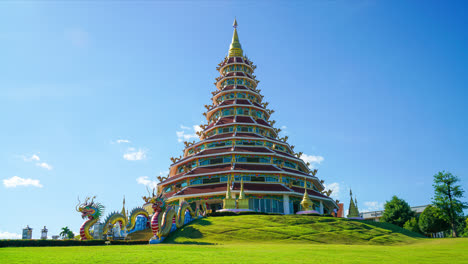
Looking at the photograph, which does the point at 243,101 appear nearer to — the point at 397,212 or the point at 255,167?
the point at 255,167

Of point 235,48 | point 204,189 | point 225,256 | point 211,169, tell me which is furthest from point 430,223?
point 225,256

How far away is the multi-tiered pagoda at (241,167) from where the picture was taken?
46.8m

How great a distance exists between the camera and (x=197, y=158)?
2072 inches

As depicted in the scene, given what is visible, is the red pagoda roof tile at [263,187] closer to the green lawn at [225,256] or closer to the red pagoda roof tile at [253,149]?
the red pagoda roof tile at [253,149]

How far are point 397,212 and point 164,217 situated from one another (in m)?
56.1

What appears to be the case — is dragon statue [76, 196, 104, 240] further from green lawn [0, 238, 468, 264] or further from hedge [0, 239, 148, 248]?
green lawn [0, 238, 468, 264]

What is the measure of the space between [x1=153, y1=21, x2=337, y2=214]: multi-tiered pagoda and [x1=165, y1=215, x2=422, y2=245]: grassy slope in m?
6.87

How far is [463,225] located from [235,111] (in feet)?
258

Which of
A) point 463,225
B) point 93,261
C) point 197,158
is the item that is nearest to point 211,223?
point 197,158

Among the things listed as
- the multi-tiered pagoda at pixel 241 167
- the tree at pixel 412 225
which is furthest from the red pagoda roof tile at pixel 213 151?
the tree at pixel 412 225

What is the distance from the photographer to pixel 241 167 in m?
49.2

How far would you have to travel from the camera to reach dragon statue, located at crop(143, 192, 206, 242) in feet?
110

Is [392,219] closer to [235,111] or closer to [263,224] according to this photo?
[235,111]

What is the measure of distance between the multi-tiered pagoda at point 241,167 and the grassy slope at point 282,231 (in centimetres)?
687
